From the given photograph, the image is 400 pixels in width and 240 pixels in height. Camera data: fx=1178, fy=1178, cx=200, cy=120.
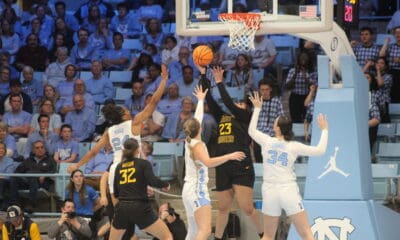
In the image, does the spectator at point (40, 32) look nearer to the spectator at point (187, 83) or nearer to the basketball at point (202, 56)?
the spectator at point (187, 83)

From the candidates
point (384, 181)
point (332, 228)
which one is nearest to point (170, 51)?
point (384, 181)

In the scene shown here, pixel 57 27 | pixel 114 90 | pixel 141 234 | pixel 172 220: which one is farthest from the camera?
pixel 57 27

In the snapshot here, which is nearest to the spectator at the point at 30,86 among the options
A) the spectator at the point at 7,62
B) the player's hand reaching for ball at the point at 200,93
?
the spectator at the point at 7,62

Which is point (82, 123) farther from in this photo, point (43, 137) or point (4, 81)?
point (4, 81)

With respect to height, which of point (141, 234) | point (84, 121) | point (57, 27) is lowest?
point (141, 234)

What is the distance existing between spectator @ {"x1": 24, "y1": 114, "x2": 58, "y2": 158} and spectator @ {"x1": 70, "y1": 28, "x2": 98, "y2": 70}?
301 centimetres

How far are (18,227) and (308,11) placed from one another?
4.97 m

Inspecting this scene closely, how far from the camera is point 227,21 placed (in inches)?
583

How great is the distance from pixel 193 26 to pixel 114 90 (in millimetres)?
5999

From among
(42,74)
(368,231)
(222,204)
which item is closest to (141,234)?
(222,204)

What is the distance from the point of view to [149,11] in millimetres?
22688

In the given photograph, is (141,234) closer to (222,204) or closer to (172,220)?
(172,220)

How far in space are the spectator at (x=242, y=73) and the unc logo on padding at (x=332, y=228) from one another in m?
5.04

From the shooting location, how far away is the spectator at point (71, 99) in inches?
787
